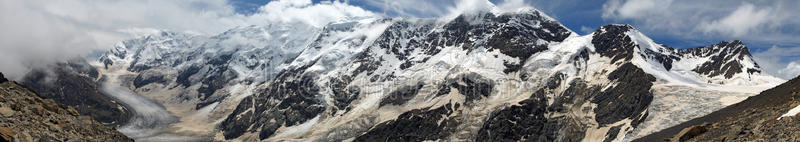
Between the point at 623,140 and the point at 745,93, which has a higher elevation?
the point at 745,93

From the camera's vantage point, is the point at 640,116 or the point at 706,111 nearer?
the point at 706,111

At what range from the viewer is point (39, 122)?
41.8m

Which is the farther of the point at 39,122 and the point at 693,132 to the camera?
the point at 693,132

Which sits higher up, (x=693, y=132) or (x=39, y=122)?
(x=39, y=122)

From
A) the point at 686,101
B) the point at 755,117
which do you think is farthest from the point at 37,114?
the point at 686,101

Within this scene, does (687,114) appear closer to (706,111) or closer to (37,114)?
(706,111)

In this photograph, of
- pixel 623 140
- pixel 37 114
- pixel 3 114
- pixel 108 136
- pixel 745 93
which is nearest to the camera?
pixel 3 114

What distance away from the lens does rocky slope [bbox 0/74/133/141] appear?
124ft

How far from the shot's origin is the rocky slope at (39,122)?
37.9 meters

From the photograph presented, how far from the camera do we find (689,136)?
5347 cm

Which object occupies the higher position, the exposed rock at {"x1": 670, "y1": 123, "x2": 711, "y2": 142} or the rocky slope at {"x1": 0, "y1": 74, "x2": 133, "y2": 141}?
the rocky slope at {"x1": 0, "y1": 74, "x2": 133, "y2": 141}

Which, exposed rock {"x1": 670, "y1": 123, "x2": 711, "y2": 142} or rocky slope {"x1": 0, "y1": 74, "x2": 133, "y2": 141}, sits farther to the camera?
exposed rock {"x1": 670, "y1": 123, "x2": 711, "y2": 142}

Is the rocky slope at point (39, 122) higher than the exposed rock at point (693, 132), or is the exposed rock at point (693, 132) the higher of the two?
the rocky slope at point (39, 122)

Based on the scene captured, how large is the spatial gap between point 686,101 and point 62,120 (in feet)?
673
